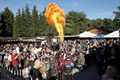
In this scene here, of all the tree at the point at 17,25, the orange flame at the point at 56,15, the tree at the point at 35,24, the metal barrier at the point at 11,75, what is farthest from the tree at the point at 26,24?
the metal barrier at the point at 11,75

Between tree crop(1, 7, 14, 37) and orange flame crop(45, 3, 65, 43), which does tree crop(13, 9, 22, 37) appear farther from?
orange flame crop(45, 3, 65, 43)

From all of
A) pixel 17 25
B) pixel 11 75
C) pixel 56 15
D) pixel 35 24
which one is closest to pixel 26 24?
pixel 17 25

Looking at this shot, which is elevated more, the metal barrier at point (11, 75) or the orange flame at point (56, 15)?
the orange flame at point (56, 15)

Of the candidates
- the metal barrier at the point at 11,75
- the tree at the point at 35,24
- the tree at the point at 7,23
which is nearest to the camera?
the metal barrier at the point at 11,75

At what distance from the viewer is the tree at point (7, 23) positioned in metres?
99.7

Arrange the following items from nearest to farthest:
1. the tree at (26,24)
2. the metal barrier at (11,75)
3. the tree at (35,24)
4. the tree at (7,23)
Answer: the metal barrier at (11,75), the tree at (7,23), the tree at (26,24), the tree at (35,24)

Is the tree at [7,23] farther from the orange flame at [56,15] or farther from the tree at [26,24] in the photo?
the orange flame at [56,15]

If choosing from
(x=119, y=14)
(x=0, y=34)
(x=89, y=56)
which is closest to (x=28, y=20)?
(x=0, y=34)

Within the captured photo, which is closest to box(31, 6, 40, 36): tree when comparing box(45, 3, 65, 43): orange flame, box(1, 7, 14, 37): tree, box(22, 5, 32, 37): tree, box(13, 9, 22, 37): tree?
box(22, 5, 32, 37): tree

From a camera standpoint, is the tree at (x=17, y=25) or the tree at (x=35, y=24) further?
the tree at (x=35, y=24)

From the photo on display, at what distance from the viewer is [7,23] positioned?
101m

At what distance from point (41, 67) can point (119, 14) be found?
54661 mm

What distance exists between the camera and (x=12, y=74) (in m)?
16.1

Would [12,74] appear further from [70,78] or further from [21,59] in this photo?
[70,78]
